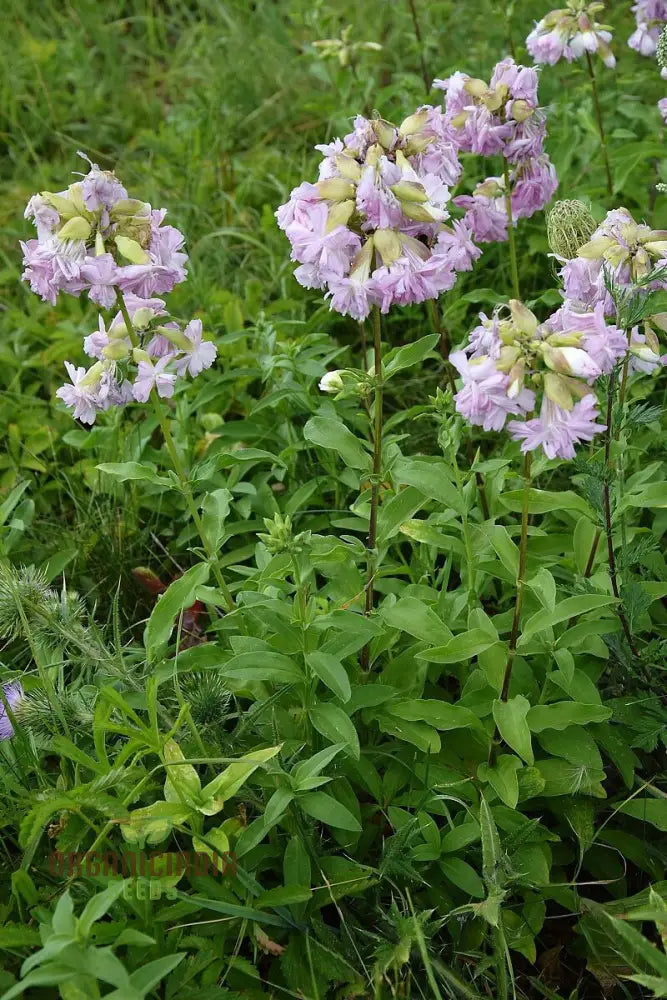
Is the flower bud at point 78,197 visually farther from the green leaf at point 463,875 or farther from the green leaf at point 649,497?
the green leaf at point 463,875

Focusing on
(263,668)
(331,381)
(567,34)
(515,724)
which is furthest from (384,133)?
(567,34)

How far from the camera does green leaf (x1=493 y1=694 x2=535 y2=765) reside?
73.2 inches

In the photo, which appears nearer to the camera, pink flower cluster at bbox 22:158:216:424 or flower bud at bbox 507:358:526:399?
flower bud at bbox 507:358:526:399

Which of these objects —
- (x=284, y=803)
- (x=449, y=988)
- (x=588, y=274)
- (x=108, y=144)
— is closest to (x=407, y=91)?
(x=108, y=144)

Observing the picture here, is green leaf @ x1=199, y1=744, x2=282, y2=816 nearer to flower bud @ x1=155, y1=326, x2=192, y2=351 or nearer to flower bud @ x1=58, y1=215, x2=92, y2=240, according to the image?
flower bud @ x1=155, y1=326, x2=192, y2=351

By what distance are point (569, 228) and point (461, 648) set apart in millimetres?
936

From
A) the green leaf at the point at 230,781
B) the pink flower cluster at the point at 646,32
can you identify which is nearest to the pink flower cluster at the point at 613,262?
the green leaf at the point at 230,781

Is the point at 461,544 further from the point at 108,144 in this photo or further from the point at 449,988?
the point at 108,144

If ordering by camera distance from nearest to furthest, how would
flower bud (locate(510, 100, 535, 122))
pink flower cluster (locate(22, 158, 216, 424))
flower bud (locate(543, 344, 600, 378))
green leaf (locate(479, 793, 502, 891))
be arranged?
flower bud (locate(543, 344, 600, 378)), green leaf (locate(479, 793, 502, 891)), pink flower cluster (locate(22, 158, 216, 424)), flower bud (locate(510, 100, 535, 122))

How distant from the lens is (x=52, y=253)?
5.99 feet

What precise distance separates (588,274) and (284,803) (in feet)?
4.03

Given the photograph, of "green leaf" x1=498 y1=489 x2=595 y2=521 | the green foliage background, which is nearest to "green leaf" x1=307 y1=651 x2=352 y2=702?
the green foliage background

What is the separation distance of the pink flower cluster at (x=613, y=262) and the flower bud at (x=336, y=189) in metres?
0.49

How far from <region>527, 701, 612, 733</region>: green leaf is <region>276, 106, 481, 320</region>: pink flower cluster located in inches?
35.2
